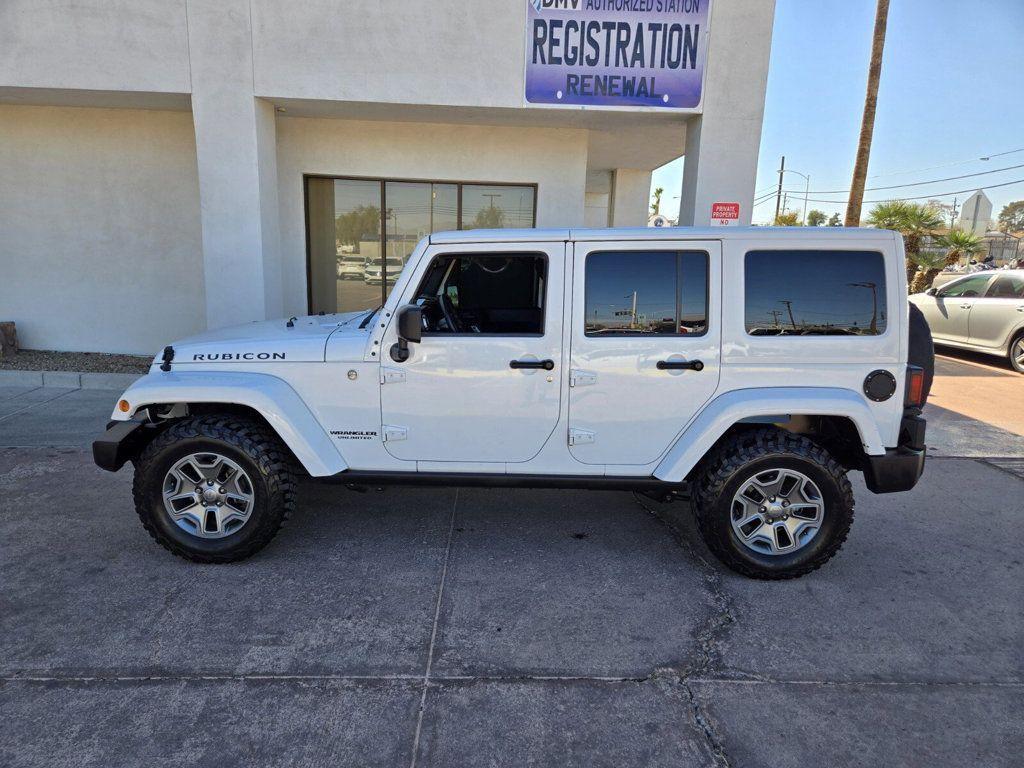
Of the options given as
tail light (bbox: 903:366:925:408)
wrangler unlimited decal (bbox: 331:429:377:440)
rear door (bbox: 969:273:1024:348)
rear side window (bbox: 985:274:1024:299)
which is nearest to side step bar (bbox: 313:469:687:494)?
wrangler unlimited decal (bbox: 331:429:377:440)

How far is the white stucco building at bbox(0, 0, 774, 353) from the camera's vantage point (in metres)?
7.31

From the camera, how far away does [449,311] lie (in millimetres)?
3912

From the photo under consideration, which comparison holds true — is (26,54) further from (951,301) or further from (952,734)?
(951,301)

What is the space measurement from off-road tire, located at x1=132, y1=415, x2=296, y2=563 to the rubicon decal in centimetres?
34

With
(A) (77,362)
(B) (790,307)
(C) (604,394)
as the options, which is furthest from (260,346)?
(A) (77,362)

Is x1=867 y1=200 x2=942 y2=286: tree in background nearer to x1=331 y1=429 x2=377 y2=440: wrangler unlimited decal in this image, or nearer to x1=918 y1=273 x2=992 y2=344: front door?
x1=918 y1=273 x2=992 y2=344: front door

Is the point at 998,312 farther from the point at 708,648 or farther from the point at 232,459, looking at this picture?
the point at 232,459

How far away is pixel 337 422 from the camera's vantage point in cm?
367

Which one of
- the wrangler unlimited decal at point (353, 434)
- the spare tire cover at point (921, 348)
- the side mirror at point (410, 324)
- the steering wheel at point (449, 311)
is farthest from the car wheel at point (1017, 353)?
the wrangler unlimited decal at point (353, 434)

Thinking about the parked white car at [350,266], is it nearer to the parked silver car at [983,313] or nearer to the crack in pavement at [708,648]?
the crack in pavement at [708,648]

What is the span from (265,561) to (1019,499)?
5.68 metres

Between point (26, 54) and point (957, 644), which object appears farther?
point (26, 54)

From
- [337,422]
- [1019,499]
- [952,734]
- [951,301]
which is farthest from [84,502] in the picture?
[951,301]

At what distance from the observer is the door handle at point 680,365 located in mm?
3512
